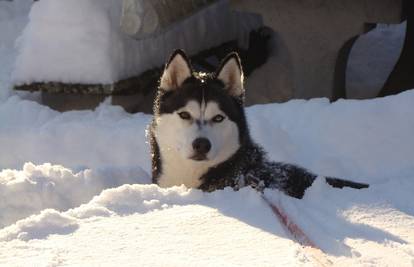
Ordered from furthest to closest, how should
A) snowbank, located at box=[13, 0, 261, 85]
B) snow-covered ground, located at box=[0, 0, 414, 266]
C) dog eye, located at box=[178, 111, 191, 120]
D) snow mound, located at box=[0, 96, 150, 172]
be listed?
1. snowbank, located at box=[13, 0, 261, 85]
2. snow mound, located at box=[0, 96, 150, 172]
3. dog eye, located at box=[178, 111, 191, 120]
4. snow-covered ground, located at box=[0, 0, 414, 266]

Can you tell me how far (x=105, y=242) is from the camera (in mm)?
3072

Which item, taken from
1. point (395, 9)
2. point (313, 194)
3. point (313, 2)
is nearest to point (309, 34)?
point (313, 2)

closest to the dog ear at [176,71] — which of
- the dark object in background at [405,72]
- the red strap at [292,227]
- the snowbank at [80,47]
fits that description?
the red strap at [292,227]

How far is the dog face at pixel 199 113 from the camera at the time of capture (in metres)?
4.54

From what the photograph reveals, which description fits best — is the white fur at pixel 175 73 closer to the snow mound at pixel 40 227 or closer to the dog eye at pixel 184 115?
the dog eye at pixel 184 115

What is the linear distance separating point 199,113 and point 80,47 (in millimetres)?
4085

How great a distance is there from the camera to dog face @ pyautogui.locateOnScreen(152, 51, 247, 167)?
4.54 m

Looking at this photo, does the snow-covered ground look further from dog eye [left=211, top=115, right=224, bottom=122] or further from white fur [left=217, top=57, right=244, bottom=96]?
white fur [left=217, top=57, right=244, bottom=96]

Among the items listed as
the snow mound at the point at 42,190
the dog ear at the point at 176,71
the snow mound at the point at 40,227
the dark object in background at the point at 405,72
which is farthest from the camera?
the dark object in background at the point at 405,72

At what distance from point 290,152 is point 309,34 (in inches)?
117

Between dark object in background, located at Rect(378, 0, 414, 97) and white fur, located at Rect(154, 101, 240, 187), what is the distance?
5106 millimetres

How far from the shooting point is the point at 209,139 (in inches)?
176

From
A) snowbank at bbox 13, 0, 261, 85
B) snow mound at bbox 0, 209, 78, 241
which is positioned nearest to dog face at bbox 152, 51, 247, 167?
snow mound at bbox 0, 209, 78, 241

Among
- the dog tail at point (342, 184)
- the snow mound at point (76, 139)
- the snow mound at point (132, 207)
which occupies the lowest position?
the snow mound at point (76, 139)
